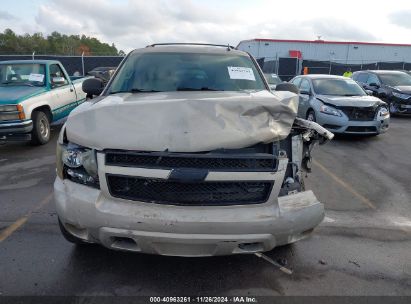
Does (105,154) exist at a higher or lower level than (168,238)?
higher

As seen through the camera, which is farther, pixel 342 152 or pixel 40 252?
pixel 342 152

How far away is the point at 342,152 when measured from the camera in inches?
A: 298

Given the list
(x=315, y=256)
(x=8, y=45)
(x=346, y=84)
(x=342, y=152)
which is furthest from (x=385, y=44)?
(x=8, y=45)

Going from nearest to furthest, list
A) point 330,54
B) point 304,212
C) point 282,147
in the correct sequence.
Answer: point 304,212 < point 282,147 < point 330,54

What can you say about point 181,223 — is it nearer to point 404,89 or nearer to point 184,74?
point 184,74

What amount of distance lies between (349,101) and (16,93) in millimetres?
7498

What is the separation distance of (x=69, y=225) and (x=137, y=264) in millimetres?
723

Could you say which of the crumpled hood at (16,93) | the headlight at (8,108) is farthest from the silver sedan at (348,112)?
the headlight at (8,108)

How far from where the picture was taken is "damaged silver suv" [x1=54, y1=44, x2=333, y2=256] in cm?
253

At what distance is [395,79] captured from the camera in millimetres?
13289

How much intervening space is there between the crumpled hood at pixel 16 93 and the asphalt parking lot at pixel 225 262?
2.55m

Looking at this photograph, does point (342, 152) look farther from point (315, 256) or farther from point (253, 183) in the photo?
point (253, 183)

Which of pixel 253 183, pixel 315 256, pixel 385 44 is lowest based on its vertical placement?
pixel 315 256

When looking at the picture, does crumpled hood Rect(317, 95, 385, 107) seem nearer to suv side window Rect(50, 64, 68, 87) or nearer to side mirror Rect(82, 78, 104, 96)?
side mirror Rect(82, 78, 104, 96)
